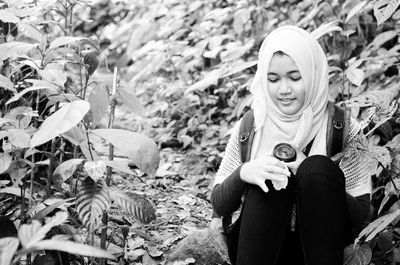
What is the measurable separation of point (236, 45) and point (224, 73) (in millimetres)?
724

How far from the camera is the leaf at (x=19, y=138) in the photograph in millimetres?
2133

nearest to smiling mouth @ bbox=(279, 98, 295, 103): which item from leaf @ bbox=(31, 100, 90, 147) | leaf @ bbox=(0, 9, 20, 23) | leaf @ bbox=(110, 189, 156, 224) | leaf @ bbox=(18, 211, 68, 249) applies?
leaf @ bbox=(110, 189, 156, 224)

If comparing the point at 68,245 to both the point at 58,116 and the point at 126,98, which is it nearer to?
the point at 58,116

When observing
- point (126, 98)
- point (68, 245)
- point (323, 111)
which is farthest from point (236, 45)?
point (68, 245)

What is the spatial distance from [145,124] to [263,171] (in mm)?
3106

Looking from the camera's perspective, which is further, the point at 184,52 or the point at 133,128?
the point at 133,128

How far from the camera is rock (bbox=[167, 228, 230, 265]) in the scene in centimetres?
293

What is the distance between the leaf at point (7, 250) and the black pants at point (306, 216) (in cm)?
111

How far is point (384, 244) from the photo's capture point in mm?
2688

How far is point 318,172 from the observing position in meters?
2.29

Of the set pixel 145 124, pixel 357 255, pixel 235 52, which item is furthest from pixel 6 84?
pixel 145 124

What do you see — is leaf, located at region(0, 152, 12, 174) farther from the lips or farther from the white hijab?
the lips

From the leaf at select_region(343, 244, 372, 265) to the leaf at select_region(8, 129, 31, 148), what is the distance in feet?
Result: 4.33

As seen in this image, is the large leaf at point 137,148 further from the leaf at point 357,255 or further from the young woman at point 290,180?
the leaf at point 357,255
